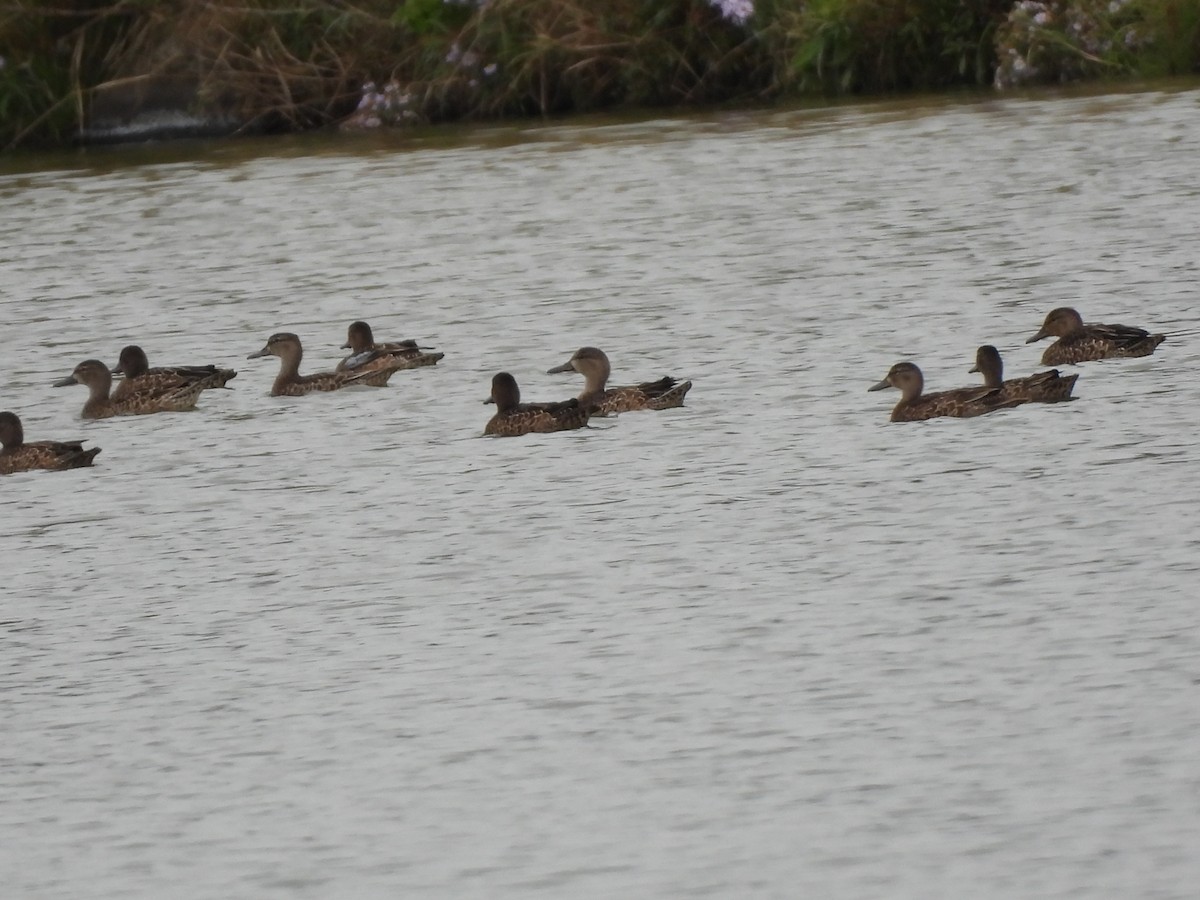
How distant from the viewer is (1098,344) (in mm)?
10609

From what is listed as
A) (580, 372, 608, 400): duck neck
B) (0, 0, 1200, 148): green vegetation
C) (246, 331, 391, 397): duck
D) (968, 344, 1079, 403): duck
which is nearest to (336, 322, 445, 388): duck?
(246, 331, 391, 397): duck

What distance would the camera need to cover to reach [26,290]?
16078 mm

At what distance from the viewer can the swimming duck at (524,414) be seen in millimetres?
10375

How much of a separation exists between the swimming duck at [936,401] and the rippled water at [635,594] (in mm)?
79

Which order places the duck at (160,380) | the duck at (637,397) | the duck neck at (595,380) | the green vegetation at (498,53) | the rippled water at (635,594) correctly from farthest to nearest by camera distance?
the green vegetation at (498,53) < the duck at (160,380) < the duck neck at (595,380) < the duck at (637,397) < the rippled water at (635,594)

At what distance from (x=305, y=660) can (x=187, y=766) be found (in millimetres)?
911

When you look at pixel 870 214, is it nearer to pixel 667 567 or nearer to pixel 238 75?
pixel 667 567

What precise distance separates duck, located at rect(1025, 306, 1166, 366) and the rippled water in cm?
10

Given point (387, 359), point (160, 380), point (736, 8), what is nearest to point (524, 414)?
point (387, 359)

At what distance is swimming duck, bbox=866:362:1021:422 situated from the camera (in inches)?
392

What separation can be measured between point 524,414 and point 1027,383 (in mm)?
2099

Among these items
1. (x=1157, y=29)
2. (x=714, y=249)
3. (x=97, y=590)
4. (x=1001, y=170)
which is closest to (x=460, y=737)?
(x=97, y=590)

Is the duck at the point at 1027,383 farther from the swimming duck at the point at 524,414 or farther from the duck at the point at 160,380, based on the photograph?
the duck at the point at 160,380

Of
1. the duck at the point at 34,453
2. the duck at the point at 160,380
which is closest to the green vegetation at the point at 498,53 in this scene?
the duck at the point at 160,380
